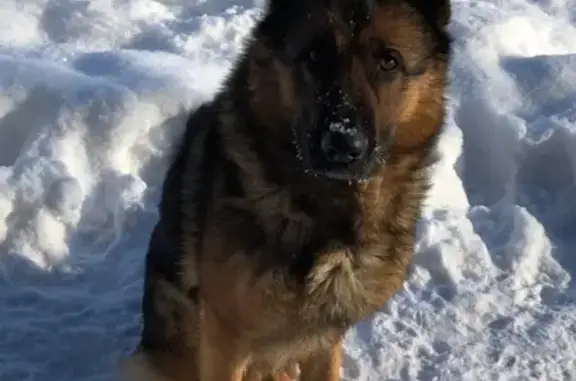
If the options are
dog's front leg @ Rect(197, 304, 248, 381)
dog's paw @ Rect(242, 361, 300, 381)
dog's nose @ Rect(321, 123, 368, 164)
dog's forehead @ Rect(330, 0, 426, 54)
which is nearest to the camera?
dog's nose @ Rect(321, 123, 368, 164)

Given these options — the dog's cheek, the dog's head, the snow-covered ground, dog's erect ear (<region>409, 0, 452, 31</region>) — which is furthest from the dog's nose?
the snow-covered ground

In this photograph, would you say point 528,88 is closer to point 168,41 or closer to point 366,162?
point 168,41

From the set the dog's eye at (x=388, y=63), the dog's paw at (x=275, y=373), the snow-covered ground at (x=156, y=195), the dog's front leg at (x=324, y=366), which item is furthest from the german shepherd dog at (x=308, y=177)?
the snow-covered ground at (x=156, y=195)

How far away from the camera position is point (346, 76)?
9.10 feet

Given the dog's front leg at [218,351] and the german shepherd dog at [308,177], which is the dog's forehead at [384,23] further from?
the dog's front leg at [218,351]

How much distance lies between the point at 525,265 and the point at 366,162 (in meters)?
1.87

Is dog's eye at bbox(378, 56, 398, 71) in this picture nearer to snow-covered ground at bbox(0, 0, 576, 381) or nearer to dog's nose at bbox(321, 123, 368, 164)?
dog's nose at bbox(321, 123, 368, 164)

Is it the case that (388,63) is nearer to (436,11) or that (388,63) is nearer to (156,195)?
(436,11)

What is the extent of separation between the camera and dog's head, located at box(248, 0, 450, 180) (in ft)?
8.89

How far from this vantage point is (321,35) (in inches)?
110

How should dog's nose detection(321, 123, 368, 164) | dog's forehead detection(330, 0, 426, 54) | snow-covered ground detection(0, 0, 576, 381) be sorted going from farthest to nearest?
1. snow-covered ground detection(0, 0, 576, 381)
2. dog's forehead detection(330, 0, 426, 54)
3. dog's nose detection(321, 123, 368, 164)

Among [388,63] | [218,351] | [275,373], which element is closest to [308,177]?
[388,63]

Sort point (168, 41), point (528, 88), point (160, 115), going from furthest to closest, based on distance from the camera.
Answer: point (168, 41) < point (528, 88) < point (160, 115)

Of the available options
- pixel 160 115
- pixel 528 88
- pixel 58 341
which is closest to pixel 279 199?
pixel 58 341
